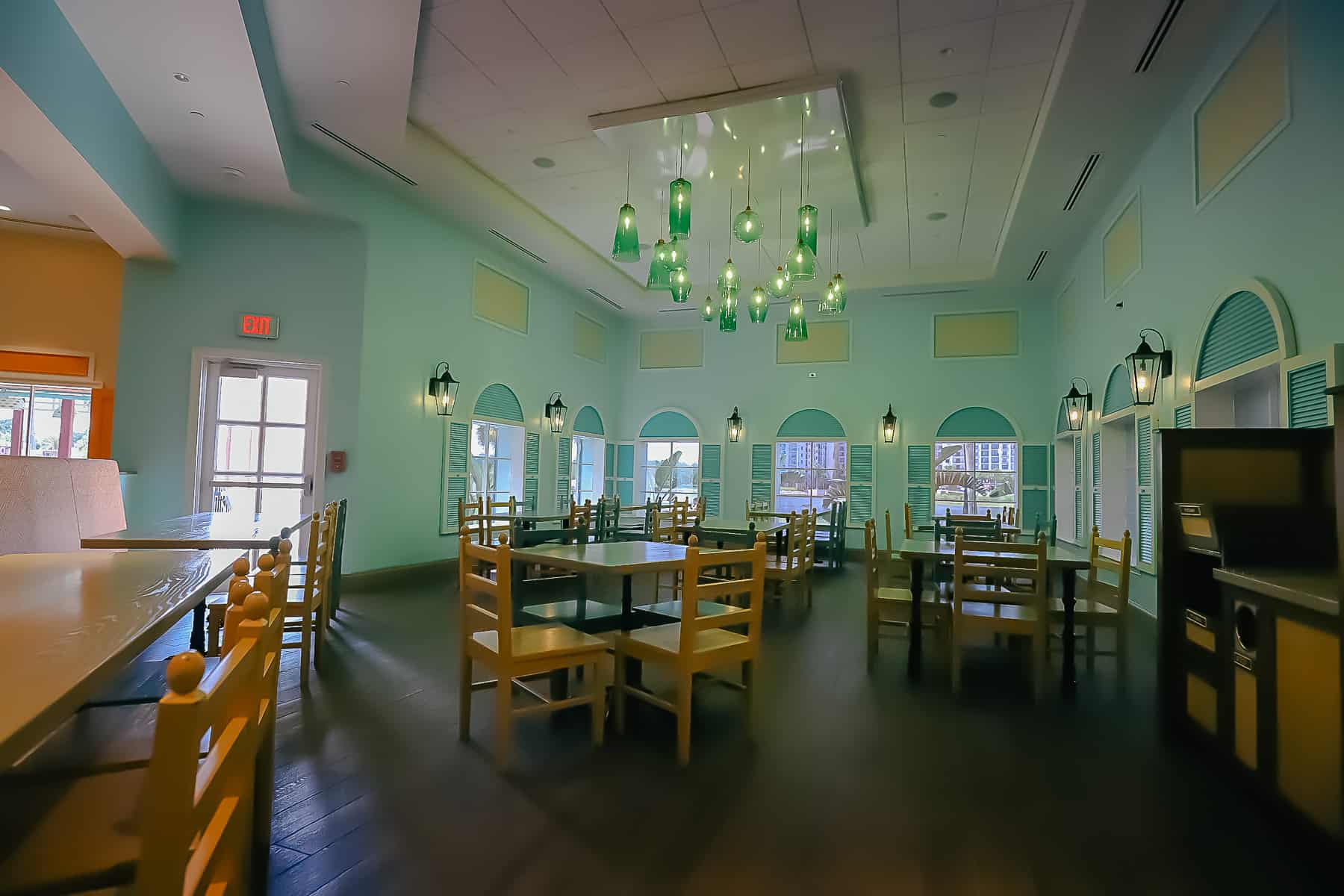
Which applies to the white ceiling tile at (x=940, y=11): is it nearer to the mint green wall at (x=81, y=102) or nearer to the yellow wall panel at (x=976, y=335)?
the mint green wall at (x=81, y=102)

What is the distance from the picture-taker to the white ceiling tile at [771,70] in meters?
4.89

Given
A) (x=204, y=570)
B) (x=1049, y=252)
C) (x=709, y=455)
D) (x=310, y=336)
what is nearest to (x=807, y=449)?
(x=709, y=455)

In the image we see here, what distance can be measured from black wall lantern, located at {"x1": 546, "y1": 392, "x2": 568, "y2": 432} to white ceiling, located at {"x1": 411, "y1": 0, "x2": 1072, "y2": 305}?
332cm

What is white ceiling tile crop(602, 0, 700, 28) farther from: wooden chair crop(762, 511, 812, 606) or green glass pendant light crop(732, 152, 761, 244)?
wooden chair crop(762, 511, 812, 606)

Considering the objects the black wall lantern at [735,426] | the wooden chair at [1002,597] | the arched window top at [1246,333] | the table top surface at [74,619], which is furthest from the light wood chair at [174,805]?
the black wall lantern at [735,426]

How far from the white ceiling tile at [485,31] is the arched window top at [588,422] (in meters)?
6.38

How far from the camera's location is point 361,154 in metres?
6.17

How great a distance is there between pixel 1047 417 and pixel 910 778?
8.52m

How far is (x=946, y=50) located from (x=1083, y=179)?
93.5 inches

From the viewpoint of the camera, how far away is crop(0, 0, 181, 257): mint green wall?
3.52 m

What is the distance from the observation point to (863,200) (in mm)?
7371

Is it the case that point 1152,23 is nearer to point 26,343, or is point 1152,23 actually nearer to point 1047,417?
point 1047,417

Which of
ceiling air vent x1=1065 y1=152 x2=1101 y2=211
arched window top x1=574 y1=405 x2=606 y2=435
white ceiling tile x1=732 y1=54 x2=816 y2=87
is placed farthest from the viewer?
arched window top x1=574 y1=405 x2=606 y2=435

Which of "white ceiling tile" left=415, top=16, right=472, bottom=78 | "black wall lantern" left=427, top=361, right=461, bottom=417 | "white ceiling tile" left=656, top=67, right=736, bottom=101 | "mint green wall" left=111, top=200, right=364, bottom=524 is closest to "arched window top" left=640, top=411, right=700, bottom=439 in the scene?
"black wall lantern" left=427, top=361, right=461, bottom=417
